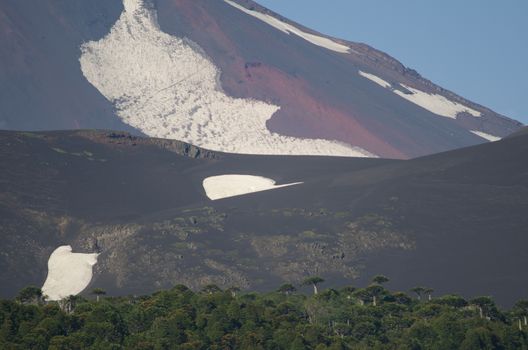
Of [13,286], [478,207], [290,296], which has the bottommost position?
[13,286]

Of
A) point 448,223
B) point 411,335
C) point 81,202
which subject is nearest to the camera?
point 411,335

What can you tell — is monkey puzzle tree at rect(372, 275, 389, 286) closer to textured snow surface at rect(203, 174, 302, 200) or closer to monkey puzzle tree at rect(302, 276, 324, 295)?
monkey puzzle tree at rect(302, 276, 324, 295)

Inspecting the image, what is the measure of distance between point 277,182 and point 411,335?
7857 centimetres

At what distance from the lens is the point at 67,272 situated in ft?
397

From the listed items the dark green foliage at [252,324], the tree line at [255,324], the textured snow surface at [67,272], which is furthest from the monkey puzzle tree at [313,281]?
the textured snow surface at [67,272]

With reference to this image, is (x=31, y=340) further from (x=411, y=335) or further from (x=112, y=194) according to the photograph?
(x=112, y=194)

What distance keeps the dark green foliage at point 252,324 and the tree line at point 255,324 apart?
6cm

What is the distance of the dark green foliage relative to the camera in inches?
2849

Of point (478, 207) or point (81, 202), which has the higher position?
point (478, 207)

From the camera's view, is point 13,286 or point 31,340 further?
point 13,286

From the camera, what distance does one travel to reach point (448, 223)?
12825 centimetres

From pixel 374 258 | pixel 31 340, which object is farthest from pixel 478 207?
pixel 31 340

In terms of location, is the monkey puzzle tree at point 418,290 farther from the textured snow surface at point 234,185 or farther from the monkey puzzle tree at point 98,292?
the textured snow surface at point 234,185

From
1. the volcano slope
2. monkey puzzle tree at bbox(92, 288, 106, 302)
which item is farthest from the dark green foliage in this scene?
the volcano slope
